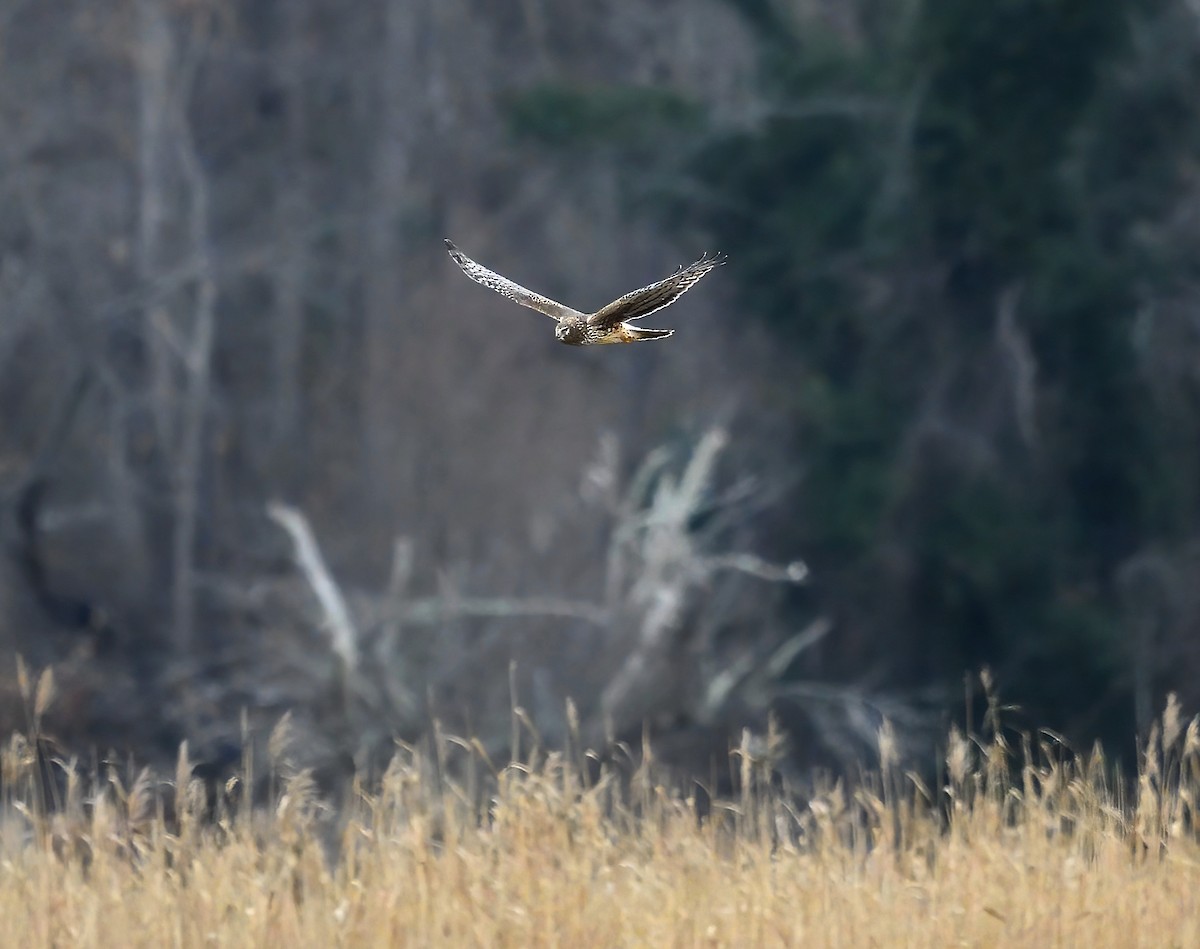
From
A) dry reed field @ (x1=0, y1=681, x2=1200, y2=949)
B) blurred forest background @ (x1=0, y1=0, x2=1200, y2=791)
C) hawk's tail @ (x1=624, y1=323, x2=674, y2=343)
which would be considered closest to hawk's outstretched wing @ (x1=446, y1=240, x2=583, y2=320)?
hawk's tail @ (x1=624, y1=323, x2=674, y2=343)

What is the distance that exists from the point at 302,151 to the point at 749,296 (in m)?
4.33

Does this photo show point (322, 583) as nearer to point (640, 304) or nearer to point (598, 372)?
point (598, 372)

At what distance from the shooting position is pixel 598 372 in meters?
15.7

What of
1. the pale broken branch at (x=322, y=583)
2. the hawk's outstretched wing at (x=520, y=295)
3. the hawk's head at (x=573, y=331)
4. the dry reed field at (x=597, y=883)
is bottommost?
the pale broken branch at (x=322, y=583)

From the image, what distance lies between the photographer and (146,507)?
624 inches

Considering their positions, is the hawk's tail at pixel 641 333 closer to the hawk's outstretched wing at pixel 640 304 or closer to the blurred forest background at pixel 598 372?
the hawk's outstretched wing at pixel 640 304

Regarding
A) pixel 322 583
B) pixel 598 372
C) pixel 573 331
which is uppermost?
pixel 573 331

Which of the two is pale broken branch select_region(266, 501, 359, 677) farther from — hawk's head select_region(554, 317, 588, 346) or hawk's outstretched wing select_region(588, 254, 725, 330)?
hawk's outstretched wing select_region(588, 254, 725, 330)

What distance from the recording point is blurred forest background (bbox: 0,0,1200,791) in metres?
13.7

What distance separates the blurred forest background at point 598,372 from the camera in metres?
13.7

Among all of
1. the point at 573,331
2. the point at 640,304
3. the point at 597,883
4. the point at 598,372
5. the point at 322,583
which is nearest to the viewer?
the point at 640,304

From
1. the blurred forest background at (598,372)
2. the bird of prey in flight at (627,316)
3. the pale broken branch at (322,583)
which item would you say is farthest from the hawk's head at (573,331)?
the pale broken branch at (322,583)

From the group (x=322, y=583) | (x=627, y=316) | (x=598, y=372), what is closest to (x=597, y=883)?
(x=627, y=316)

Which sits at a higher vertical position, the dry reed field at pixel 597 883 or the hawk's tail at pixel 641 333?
the hawk's tail at pixel 641 333
